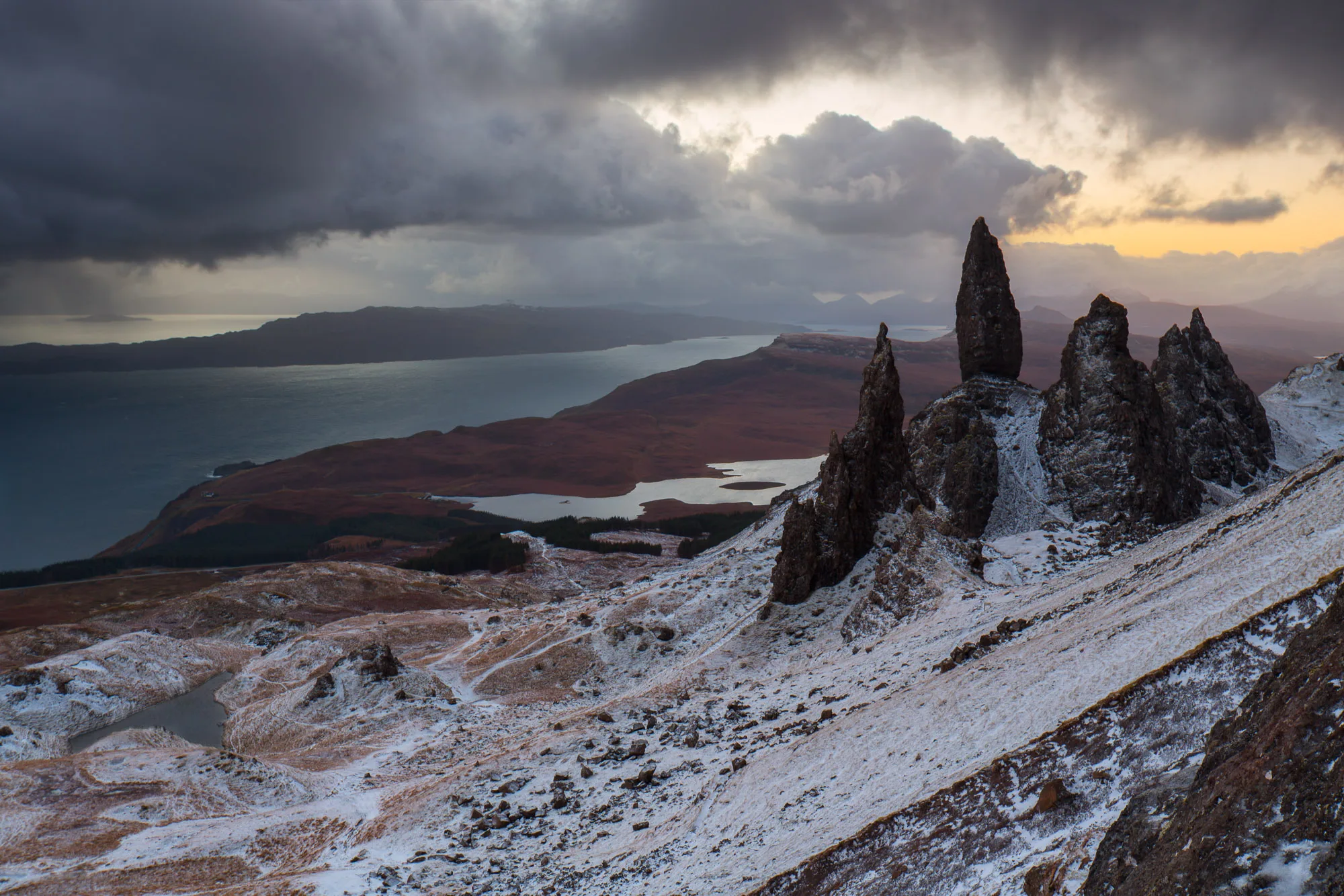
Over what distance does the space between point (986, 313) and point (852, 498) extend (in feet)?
78.2

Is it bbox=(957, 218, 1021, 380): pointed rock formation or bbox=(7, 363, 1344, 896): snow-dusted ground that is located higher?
bbox=(957, 218, 1021, 380): pointed rock formation

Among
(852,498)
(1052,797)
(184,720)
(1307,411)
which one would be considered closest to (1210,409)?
(1307,411)

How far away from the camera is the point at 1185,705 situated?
1155 centimetres

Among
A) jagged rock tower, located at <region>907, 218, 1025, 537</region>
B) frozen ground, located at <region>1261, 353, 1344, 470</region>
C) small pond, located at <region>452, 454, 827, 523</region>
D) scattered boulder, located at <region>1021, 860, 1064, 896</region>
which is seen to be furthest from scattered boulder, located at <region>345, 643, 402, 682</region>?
small pond, located at <region>452, 454, 827, 523</region>

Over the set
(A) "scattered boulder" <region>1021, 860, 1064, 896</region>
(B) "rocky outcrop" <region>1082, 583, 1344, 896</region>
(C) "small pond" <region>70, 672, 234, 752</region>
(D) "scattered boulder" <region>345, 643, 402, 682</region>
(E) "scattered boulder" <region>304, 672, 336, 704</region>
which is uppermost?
(B) "rocky outcrop" <region>1082, 583, 1344, 896</region>

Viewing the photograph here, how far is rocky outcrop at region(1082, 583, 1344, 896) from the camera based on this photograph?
6.22 meters

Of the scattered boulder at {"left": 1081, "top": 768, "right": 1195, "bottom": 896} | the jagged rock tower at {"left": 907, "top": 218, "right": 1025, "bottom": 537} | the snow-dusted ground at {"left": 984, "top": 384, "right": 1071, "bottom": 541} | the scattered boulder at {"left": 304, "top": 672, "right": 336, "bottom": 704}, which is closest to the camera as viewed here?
the scattered boulder at {"left": 1081, "top": 768, "right": 1195, "bottom": 896}

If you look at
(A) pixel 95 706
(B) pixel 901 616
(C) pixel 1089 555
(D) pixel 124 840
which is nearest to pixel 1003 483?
(C) pixel 1089 555

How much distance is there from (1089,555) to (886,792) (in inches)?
1119

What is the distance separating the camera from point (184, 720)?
43000mm

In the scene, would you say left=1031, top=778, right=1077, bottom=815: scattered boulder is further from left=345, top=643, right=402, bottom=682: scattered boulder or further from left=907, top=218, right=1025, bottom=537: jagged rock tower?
left=345, top=643, right=402, bottom=682: scattered boulder

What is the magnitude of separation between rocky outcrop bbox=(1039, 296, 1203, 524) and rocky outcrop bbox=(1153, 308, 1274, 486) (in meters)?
12.0

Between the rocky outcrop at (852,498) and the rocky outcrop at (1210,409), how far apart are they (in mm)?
27169

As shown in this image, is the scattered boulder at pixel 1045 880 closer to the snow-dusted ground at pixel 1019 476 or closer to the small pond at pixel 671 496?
the snow-dusted ground at pixel 1019 476
